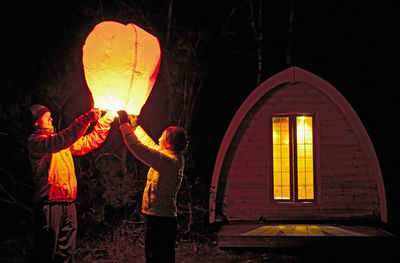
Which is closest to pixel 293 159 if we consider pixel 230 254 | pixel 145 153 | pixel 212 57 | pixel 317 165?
pixel 317 165

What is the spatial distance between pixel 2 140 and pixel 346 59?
696cm

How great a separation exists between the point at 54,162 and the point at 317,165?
19.2ft

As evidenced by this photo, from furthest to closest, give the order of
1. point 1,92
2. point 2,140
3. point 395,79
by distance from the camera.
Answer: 1. point 395,79
2. point 2,140
3. point 1,92

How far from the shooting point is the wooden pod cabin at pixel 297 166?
831 centimetres

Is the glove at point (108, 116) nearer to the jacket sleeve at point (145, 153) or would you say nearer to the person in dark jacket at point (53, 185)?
the person in dark jacket at point (53, 185)

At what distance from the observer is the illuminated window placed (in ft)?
27.9

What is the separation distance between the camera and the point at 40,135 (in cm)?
401

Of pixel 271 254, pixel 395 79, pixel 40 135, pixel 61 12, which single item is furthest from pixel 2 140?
pixel 395 79

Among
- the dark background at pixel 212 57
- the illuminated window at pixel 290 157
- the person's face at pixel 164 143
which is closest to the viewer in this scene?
the person's face at pixel 164 143

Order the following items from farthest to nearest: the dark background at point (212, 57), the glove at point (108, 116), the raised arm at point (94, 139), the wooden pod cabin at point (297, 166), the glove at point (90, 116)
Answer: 1. the wooden pod cabin at point (297, 166)
2. the dark background at point (212, 57)
3. the raised arm at point (94, 139)
4. the glove at point (108, 116)
5. the glove at point (90, 116)

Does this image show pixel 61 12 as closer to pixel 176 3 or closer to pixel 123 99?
pixel 176 3

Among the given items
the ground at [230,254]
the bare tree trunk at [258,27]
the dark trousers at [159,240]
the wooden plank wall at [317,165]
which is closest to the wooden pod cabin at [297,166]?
the wooden plank wall at [317,165]

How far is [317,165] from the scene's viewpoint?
8391 millimetres

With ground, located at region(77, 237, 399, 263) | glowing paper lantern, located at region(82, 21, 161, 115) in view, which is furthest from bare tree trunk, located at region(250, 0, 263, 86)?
glowing paper lantern, located at region(82, 21, 161, 115)
